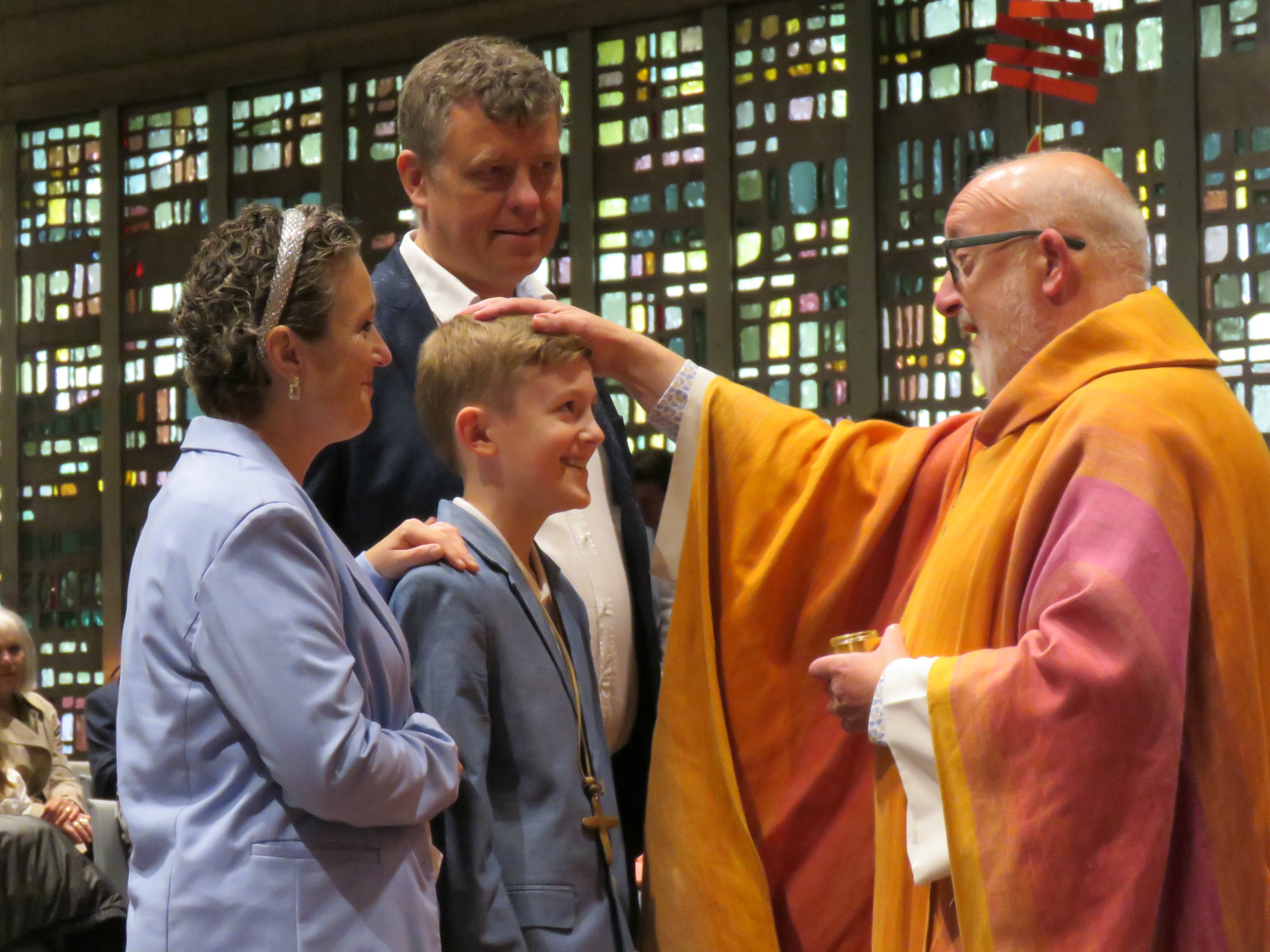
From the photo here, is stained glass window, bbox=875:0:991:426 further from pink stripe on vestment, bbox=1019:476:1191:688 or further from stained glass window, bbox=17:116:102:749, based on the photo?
pink stripe on vestment, bbox=1019:476:1191:688

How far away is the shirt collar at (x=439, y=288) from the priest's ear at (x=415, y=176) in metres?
0.08

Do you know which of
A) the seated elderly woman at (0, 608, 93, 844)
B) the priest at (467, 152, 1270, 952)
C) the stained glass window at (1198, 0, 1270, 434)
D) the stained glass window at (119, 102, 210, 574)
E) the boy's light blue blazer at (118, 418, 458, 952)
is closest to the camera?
the boy's light blue blazer at (118, 418, 458, 952)

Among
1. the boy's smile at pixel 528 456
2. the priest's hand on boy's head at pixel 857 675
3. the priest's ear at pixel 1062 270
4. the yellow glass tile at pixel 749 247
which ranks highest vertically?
Result: the yellow glass tile at pixel 749 247

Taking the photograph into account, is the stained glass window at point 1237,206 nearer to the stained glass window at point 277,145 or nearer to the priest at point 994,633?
the priest at point 994,633

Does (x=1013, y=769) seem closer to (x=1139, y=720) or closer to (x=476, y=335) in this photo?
(x=1139, y=720)

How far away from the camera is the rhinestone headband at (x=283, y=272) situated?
192 centimetres

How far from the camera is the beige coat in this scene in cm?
569

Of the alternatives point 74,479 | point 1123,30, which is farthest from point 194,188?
point 1123,30

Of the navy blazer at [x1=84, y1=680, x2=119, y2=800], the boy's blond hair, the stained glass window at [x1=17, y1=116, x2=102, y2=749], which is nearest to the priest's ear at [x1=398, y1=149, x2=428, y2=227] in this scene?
the boy's blond hair

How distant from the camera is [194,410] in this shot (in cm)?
797

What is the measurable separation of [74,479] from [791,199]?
4.12 meters

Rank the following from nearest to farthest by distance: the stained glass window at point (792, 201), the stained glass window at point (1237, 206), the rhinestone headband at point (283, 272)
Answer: the rhinestone headband at point (283, 272) < the stained glass window at point (1237, 206) < the stained glass window at point (792, 201)

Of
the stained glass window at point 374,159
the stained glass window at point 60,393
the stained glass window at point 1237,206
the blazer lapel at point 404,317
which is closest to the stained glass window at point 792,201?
the stained glass window at point 1237,206

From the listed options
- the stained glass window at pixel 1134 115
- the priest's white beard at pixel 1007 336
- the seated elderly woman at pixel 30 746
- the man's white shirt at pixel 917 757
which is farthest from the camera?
the stained glass window at pixel 1134 115
